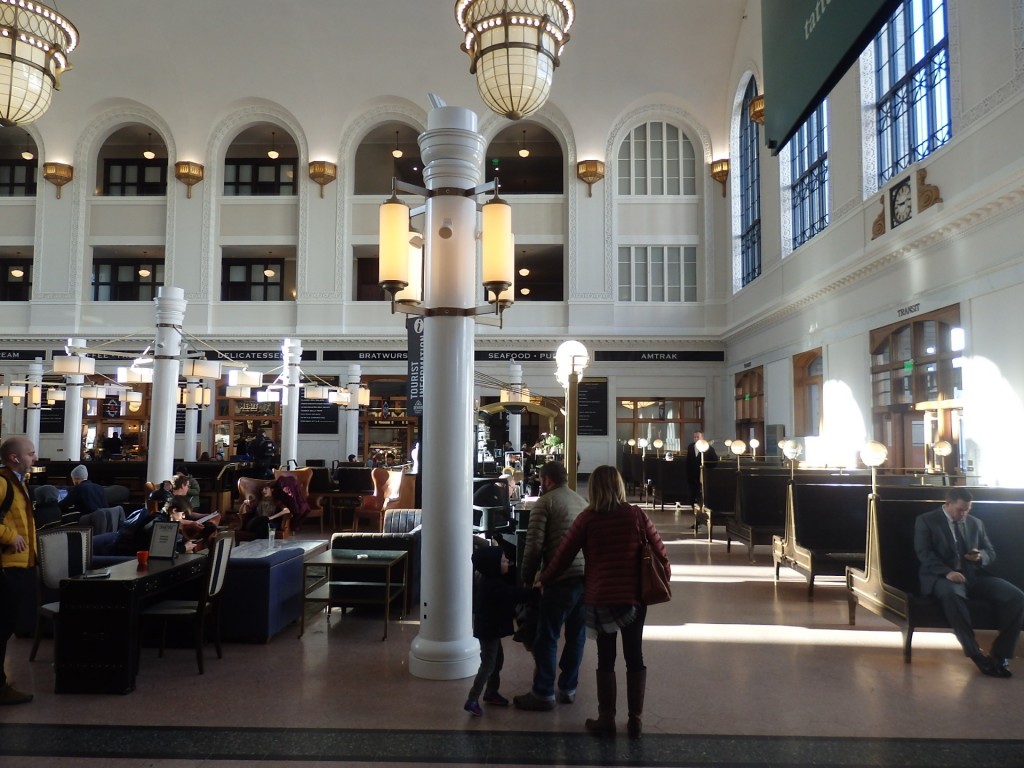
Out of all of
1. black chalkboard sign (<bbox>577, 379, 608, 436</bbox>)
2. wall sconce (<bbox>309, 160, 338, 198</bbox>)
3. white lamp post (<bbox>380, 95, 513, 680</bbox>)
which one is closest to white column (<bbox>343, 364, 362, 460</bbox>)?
wall sconce (<bbox>309, 160, 338, 198</bbox>)

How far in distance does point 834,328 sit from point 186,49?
51.0ft

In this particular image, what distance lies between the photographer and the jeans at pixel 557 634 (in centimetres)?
368

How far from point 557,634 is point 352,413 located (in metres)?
13.8

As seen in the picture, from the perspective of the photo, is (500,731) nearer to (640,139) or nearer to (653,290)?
(653,290)

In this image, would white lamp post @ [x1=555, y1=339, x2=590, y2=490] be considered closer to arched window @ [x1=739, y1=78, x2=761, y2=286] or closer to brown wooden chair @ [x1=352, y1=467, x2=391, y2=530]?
brown wooden chair @ [x1=352, y1=467, x2=391, y2=530]

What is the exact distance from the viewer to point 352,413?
16953mm

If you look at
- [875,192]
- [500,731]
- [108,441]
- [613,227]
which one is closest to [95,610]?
[500,731]

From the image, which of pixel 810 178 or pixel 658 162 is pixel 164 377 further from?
pixel 658 162

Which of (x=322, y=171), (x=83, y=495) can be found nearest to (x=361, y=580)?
(x=83, y=495)

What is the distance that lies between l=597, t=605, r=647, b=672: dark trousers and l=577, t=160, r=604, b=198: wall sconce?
51.2 ft

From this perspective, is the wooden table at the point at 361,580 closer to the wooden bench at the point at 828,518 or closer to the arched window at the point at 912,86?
the wooden bench at the point at 828,518

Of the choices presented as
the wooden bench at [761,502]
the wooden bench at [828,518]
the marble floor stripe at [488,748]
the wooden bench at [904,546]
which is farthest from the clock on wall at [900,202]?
the marble floor stripe at [488,748]

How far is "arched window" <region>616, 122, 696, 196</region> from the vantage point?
59.4 ft

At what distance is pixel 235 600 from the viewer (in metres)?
5.15
